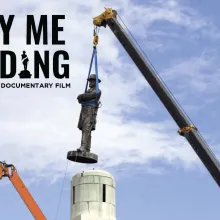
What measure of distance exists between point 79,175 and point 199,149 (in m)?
6.92

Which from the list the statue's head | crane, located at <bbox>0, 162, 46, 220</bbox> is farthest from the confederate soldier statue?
crane, located at <bbox>0, 162, 46, 220</bbox>

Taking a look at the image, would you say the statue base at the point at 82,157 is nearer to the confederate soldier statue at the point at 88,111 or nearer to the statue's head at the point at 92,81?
the confederate soldier statue at the point at 88,111

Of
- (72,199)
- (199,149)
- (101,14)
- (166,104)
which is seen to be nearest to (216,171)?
(199,149)

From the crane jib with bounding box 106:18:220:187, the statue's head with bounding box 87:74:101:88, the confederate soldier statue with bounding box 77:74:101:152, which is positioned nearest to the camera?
the crane jib with bounding box 106:18:220:187

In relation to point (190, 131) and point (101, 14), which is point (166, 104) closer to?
point (190, 131)

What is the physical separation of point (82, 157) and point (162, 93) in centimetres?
616

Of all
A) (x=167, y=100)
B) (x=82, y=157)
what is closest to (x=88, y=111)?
Result: (x=82, y=157)

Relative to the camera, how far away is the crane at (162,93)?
44.5 m

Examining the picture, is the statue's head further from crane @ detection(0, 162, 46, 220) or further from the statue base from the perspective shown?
crane @ detection(0, 162, 46, 220)

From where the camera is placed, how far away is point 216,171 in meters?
44.1

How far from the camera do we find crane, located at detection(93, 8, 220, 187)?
4448 cm

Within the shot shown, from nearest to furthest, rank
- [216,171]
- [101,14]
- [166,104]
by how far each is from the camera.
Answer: [216,171], [166,104], [101,14]

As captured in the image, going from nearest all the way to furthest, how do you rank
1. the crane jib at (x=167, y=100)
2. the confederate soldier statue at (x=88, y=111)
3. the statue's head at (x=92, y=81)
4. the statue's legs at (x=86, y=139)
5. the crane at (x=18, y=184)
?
the crane jib at (x=167, y=100)
the statue's legs at (x=86, y=139)
the confederate soldier statue at (x=88, y=111)
the statue's head at (x=92, y=81)
the crane at (x=18, y=184)

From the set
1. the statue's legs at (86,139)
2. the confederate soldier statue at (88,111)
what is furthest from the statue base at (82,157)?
the confederate soldier statue at (88,111)
